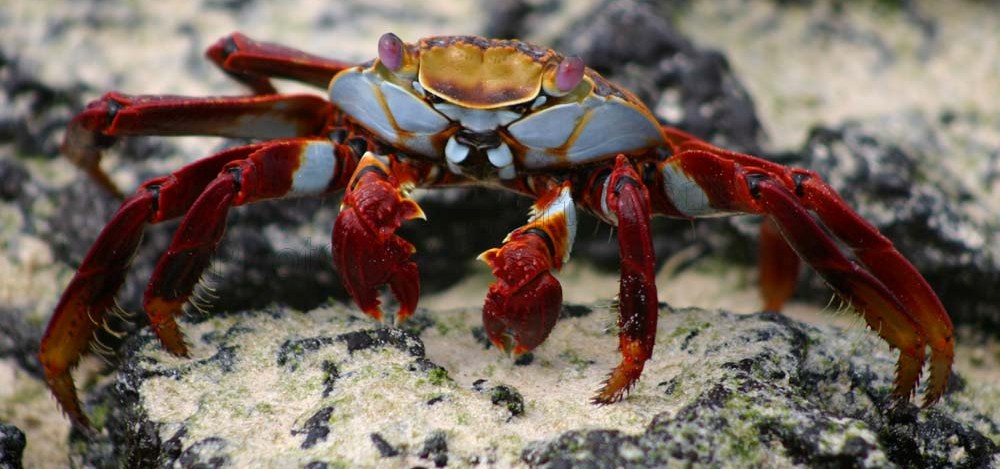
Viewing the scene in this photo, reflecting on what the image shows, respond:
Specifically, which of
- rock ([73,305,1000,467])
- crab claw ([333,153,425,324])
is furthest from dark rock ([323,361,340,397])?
crab claw ([333,153,425,324])

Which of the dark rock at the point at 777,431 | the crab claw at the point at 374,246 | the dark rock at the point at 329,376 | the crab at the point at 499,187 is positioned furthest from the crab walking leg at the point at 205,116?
the dark rock at the point at 777,431

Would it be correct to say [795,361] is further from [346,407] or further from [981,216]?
[981,216]

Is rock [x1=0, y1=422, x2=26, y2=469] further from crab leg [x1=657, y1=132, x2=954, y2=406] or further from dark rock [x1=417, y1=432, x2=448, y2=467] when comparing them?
crab leg [x1=657, y1=132, x2=954, y2=406]

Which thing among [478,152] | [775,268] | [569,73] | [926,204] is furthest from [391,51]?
[926,204]

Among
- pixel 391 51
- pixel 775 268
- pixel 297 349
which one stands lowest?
pixel 775 268

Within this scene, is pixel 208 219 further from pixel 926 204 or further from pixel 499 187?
pixel 926 204

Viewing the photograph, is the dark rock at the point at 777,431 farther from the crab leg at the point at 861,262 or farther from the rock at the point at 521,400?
the crab leg at the point at 861,262
